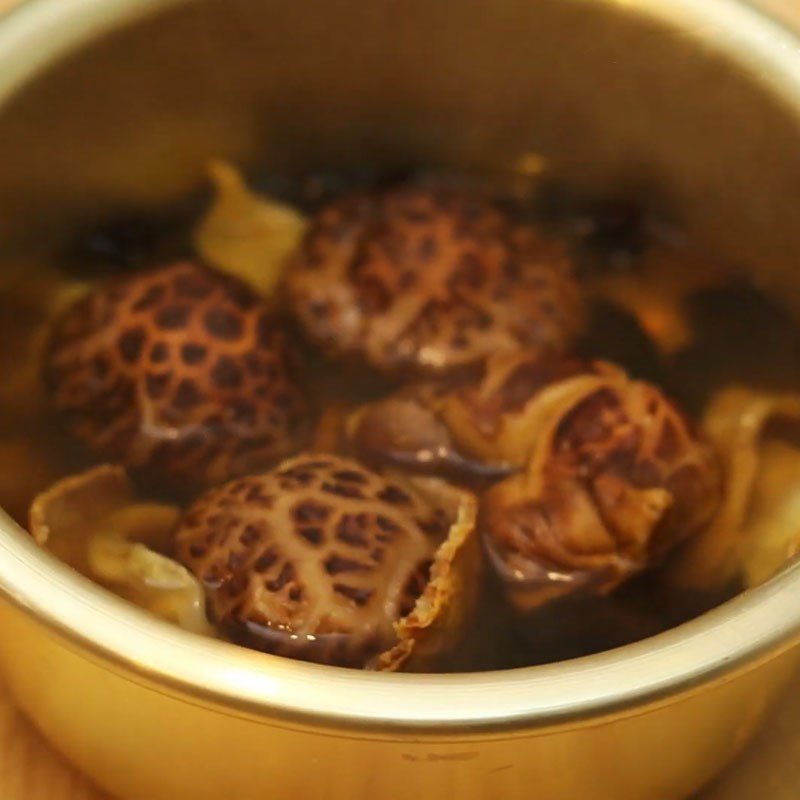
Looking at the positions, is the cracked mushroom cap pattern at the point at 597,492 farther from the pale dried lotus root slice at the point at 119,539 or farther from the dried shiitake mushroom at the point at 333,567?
the pale dried lotus root slice at the point at 119,539

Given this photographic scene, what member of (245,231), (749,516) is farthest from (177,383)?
(749,516)

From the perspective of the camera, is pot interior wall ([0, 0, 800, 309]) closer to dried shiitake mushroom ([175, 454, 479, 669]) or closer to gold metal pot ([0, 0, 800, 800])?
gold metal pot ([0, 0, 800, 800])

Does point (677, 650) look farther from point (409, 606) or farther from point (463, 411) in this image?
point (463, 411)

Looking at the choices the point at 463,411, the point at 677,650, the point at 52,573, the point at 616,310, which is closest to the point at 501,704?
the point at 677,650

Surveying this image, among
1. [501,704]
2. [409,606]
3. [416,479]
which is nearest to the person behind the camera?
[501,704]

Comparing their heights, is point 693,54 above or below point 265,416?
above

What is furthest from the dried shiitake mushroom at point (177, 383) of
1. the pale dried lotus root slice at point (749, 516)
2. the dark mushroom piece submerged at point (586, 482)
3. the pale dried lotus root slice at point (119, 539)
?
the pale dried lotus root slice at point (749, 516)
